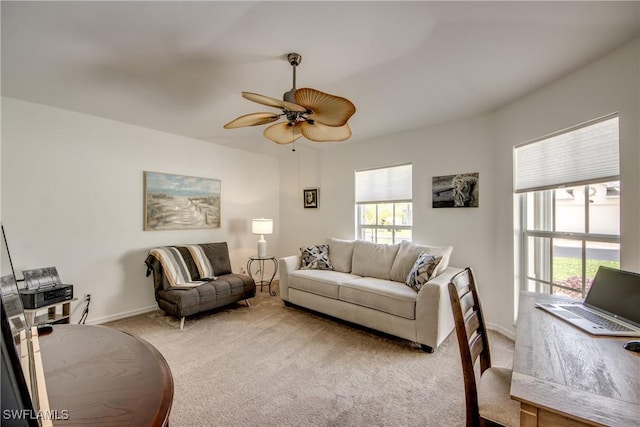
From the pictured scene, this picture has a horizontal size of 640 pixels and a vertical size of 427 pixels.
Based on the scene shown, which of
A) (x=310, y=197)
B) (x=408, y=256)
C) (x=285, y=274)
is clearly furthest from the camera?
(x=310, y=197)

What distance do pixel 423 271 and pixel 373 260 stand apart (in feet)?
2.79

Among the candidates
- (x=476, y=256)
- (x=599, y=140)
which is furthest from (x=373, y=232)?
(x=599, y=140)

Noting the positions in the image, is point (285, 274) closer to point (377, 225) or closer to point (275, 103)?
point (377, 225)

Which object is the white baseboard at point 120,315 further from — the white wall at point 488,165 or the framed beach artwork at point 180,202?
the white wall at point 488,165

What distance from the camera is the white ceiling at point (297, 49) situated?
1.54m

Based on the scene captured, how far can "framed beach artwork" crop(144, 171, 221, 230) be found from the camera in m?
3.61

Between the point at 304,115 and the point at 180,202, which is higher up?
the point at 304,115

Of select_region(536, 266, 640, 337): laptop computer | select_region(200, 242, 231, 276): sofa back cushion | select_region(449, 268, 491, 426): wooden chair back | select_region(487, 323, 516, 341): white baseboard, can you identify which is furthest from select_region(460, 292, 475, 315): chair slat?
select_region(200, 242, 231, 276): sofa back cushion

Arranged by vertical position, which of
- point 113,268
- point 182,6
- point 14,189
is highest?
point 182,6

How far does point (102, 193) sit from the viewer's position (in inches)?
127

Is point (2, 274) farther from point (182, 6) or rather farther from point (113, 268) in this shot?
point (113, 268)

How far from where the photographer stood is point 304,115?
2.05m

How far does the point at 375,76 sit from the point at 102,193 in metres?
3.36

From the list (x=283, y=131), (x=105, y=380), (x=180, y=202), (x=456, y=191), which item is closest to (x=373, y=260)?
(x=456, y=191)
